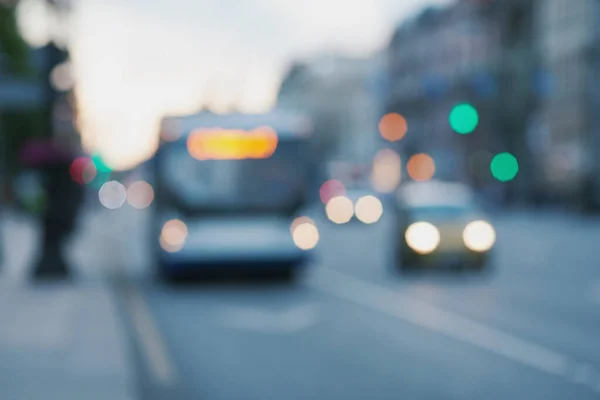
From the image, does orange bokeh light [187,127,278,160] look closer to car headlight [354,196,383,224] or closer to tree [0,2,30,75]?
car headlight [354,196,383,224]

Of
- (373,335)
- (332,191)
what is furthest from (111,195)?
(373,335)

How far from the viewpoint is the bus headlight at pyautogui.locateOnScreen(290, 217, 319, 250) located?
19500mm

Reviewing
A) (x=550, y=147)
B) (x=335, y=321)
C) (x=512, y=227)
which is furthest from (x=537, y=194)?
(x=335, y=321)

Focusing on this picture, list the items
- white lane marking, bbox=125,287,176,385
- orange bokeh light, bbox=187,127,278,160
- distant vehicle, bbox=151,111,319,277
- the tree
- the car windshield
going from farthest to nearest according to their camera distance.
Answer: the tree
the car windshield
orange bokeh light, bbox=187,127,278,160
distant vehicle, bbox=151,111,319,277
white lane marking, bbox=125,287,176,385

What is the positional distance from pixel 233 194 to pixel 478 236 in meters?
4.29

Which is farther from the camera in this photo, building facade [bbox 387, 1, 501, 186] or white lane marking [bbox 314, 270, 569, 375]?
building facade [bbox 387, 1, 501, 186]

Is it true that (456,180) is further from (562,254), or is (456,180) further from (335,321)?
(335,321)

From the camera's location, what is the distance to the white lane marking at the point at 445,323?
10476mm

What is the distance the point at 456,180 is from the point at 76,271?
213ft

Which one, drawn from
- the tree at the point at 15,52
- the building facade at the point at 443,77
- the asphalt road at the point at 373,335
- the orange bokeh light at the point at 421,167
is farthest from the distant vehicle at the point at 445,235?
the orange bokeh light at the point at 421,167

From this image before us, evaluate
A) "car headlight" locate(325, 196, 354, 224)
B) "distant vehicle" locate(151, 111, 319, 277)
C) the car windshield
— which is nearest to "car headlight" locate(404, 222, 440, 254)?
the car windshield

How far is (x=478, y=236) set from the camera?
21.1 metres

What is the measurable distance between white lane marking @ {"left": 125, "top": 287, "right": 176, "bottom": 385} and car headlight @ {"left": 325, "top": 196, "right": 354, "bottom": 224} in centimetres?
3329

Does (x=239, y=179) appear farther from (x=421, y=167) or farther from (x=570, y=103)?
(x=421, y=167)
